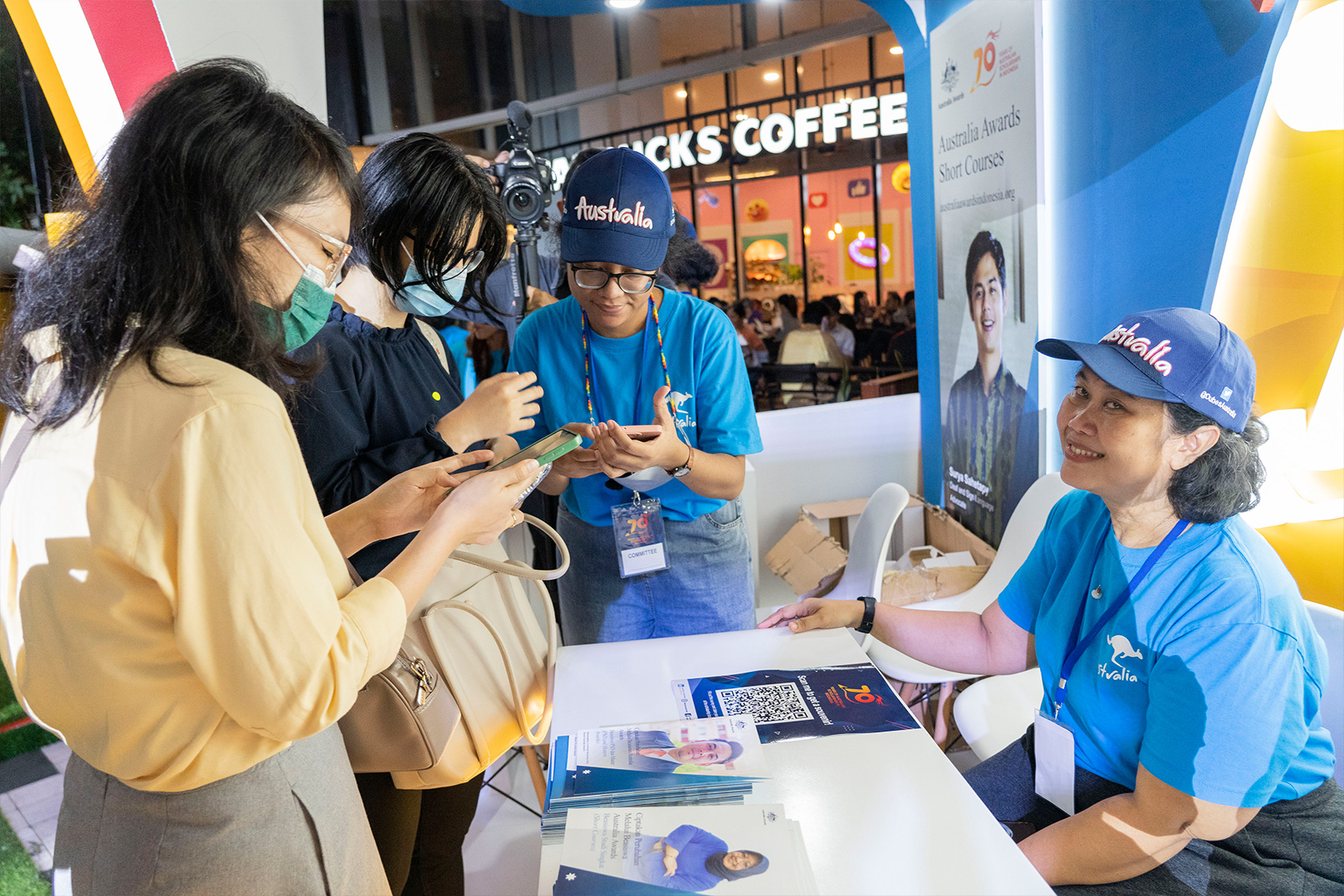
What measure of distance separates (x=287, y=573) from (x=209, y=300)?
1.05 ft

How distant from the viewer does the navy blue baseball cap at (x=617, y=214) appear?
5.79 ft

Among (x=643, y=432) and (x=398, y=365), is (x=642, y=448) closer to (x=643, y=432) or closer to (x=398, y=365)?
(x=643, y=432)

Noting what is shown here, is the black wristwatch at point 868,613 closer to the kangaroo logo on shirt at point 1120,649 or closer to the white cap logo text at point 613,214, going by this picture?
the kangaroo logo on shirt at point 1120,649

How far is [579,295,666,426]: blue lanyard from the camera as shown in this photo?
194cm

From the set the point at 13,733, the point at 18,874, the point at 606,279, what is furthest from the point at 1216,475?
the point at 13,733

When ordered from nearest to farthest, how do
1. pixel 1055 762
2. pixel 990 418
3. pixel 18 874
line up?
pixel 1055 762, pixel 18 874, pixel 990 418

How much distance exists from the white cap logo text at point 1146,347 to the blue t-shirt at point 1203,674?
0.28 metres

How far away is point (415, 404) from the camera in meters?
1.62

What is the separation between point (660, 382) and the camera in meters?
1.94

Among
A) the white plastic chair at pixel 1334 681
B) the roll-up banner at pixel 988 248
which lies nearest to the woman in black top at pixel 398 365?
the white plastic chair at pixel 1334 681

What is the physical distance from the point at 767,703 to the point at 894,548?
10.0 feet

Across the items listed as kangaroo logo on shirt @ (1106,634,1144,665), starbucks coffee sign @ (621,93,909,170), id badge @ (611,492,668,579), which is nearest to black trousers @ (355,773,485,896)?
id badge @ (611,492,668,579)

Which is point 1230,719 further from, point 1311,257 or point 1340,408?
point 1311,257

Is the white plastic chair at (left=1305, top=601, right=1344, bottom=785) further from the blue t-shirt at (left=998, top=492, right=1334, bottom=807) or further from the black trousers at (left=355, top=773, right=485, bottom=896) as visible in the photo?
the black trousers at (left=355, top=773, right=485, bottom=896)
